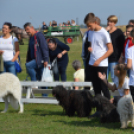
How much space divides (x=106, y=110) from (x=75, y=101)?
2.67 ft

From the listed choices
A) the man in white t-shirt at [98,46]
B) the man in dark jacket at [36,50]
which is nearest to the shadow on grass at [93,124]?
the man in white t-shirt at [98,46]

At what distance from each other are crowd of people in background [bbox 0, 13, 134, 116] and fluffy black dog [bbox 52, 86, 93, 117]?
0.37m

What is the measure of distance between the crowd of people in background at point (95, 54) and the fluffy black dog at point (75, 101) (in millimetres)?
373

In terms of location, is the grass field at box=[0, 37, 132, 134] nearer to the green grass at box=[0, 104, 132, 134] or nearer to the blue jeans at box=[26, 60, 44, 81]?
the green grass at box=[0, 104, 132, 134]

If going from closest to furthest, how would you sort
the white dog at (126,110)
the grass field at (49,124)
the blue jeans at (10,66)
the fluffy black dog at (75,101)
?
the white dog at (126,110) < the grass field at (49,124) < the fluffy black dog at (75,101) < the blue jeans at (10,66)

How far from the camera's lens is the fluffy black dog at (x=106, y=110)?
5.07 metres

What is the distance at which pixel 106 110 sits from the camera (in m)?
5.08

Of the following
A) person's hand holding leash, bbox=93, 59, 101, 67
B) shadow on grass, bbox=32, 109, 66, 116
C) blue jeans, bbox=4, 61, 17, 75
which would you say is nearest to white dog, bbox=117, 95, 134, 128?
person's hand holding leash, bbox=93, 59, 101, 67

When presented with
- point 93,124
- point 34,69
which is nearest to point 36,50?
point 34,69

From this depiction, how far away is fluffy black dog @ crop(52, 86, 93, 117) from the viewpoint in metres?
5.66

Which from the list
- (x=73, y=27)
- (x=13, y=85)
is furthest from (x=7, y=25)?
(x=73, y=27)

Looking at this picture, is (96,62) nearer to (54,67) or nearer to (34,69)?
(54,67)

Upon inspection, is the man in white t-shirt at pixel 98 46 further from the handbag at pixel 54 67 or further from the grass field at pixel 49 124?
the handbag at pixel 54 67

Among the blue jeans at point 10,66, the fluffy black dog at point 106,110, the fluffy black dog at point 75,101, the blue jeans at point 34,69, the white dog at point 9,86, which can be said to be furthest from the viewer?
the blue jeans at point 34,69
